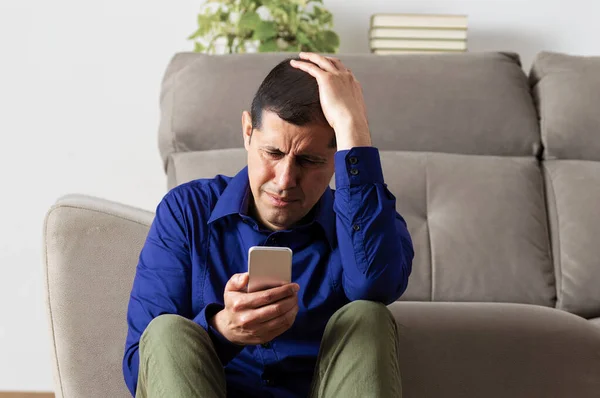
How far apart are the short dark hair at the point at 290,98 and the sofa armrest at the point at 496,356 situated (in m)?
0.40

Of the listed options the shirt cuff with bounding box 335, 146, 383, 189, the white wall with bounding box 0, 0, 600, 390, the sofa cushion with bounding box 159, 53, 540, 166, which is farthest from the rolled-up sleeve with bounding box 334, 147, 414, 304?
the white wall with bounding box 0, 0, 600, 390

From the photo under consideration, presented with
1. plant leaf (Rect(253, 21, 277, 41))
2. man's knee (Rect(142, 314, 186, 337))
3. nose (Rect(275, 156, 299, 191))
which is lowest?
man's knee (Rect(142, 314, 186, 337))

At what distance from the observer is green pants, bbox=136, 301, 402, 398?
1028mm

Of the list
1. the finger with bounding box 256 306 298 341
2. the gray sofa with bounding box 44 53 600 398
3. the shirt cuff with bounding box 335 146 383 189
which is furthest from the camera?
the gray sofa with bounding box 44 53 600 398

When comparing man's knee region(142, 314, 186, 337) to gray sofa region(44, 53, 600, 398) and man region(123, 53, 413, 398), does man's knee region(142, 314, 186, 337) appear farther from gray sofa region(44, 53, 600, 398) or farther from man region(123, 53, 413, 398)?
gray sofa region(44, 53, 600, 398)

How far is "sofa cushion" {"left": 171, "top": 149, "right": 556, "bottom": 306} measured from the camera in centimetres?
187

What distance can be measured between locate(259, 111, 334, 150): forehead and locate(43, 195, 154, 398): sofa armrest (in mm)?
353

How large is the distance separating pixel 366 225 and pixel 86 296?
511mm

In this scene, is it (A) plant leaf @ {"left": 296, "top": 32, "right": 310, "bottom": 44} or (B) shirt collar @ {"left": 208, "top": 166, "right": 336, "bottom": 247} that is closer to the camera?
(B) shirt collar @ {"left": 208, "top": 166, "right": 336, "bottom": 247}

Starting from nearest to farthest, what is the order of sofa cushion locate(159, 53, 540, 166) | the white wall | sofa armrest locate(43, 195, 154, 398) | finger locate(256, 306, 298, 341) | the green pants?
the green pants → finger locate(256, 306, 298, 341) → sofa armrest locate(43, 195, 154, 398) → sofa cushion locate(159, 53, 540, 166) → the white wall

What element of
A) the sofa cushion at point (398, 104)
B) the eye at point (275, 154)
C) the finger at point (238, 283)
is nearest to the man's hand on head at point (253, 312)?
the finger at point (238, 283)

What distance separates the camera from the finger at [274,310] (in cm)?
112

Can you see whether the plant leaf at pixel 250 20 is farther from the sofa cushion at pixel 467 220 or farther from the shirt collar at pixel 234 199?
the shirt collar at pixel 234 199

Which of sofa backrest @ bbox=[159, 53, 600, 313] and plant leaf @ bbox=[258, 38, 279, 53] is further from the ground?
plant leaf @ bbox=[258, 38, 279, 53]
